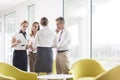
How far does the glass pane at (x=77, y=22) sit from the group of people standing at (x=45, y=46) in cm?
134

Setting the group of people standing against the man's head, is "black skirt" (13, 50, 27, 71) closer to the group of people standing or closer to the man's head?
the group of people standing

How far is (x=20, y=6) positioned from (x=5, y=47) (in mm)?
3218

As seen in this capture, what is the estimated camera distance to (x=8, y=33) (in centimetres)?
1297

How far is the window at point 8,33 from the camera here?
1241 cm

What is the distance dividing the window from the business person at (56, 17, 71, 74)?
6777 mm

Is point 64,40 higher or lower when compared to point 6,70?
higher

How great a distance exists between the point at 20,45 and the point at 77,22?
7.37ft

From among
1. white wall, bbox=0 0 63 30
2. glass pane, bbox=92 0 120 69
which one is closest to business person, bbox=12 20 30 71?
glass pane, bbox=92 0 120 69

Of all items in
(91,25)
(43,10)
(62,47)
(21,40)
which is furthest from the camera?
(43,10)

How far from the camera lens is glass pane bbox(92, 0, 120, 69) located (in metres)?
6.27

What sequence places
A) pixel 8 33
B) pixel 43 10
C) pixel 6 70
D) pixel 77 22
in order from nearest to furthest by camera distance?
pixel 6 70 < pixel 77 22 < pixel 43 10 < pixel 8 33

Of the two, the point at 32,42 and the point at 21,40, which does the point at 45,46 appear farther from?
the point at 32,42

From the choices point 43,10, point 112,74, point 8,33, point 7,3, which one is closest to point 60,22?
point 112,74

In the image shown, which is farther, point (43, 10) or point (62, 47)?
point (43, 10)
